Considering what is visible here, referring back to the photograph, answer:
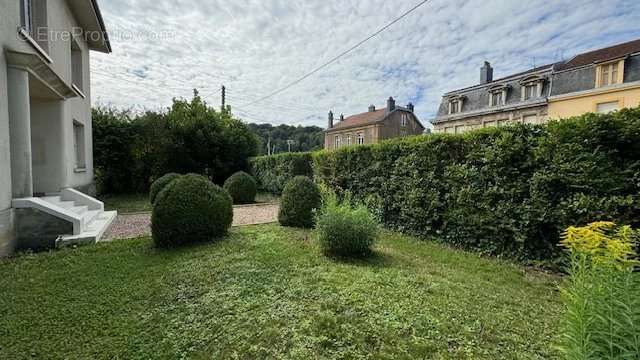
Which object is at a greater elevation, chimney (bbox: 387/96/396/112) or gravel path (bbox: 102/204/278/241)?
chimney (bbox: 387/96/396/112)

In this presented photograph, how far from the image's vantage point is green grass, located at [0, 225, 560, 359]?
8.22ft

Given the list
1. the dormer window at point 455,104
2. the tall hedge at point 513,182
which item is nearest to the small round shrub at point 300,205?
the tall hedge at point 513,182

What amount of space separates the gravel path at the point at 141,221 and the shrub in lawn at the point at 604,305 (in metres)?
6.89

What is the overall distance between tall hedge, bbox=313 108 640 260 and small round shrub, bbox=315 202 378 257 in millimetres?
2109

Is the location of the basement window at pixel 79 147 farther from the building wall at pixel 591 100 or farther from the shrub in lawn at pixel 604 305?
the building wall at pixel 591 100

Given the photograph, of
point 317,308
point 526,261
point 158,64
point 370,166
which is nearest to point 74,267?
point 317,308

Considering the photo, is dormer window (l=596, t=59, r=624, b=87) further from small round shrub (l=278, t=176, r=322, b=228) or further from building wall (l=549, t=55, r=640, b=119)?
small round shrub (l=278, t=176, r=322, b=228)

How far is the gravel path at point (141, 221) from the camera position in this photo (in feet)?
22.0

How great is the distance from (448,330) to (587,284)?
126 centimetres

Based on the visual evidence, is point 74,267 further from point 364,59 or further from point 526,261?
point 364,59

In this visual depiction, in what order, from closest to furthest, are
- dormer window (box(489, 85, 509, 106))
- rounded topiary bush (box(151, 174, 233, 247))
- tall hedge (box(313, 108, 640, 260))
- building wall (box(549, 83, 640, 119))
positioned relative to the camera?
tall hedge (box(313, 108, 640, 260)) < rounded topiary bush (box(151, 174, 233, 247)) < building wall (box(549, 83, 640, 119)) < dormer window (box(489, 85, 509, 106))

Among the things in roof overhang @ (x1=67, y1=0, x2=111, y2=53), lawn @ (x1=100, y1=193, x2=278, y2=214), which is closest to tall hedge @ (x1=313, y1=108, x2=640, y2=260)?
lawn @ (x1=100, y1=193, x2=278, y2=214)

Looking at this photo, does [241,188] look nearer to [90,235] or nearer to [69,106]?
[69,106]

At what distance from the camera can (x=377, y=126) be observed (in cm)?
3200
